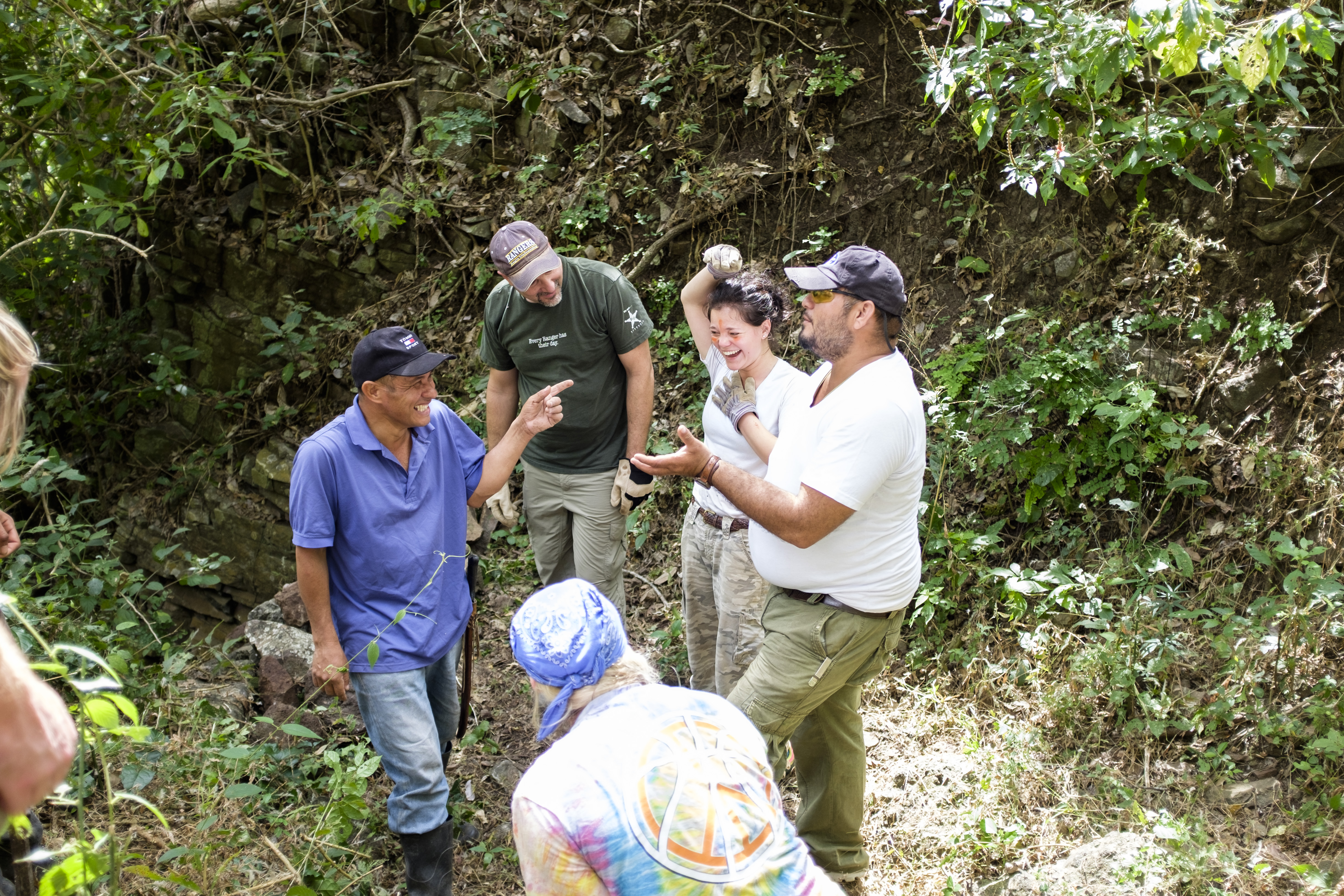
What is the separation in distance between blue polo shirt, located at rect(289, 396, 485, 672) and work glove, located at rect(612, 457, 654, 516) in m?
1.05

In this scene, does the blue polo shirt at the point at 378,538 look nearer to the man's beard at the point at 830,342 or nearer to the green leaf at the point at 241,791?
the green leaf at the point at 241,791

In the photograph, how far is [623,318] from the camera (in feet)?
14.4

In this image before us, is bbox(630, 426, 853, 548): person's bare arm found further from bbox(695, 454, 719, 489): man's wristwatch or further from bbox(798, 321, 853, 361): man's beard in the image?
bbox(798, 321, 853, 361): man's beard

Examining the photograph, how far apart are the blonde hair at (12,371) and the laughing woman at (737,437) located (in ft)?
7.14

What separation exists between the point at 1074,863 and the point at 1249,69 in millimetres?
2830

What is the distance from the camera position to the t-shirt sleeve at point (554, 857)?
1.71 meters

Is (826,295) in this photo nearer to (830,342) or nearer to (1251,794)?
(830,342)

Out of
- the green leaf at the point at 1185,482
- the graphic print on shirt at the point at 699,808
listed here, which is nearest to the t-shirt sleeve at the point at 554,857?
the graphic print on shirt at the point at 699,808

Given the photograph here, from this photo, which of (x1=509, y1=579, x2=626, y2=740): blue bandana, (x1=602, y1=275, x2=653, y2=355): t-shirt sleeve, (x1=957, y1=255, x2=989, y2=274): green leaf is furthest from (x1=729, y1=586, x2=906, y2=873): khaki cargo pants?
(x1=957, y1=255, x2=989, y2=274): green leaf

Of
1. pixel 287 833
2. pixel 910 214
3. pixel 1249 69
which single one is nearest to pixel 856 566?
pixel 1249 69

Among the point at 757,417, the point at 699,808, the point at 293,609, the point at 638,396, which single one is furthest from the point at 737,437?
the point at 293,609

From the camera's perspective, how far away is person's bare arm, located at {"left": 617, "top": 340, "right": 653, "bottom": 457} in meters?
4.46

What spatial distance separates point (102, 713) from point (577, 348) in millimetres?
3054

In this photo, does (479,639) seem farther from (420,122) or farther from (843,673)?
(420,122)
